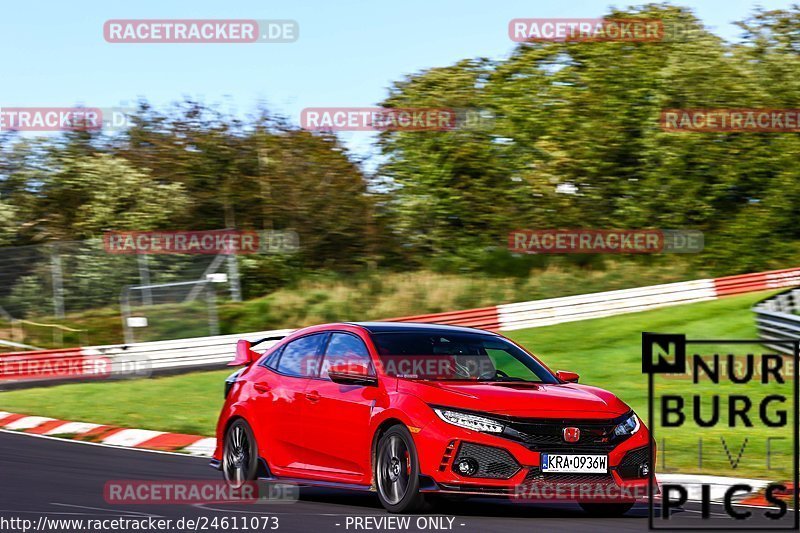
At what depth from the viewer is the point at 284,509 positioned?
350 inches

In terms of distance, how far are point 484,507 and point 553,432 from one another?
45.7 inches

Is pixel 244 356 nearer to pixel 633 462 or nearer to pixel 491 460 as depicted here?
pixel 491 460

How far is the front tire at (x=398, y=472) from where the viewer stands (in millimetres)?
8211

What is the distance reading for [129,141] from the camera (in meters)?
45.6

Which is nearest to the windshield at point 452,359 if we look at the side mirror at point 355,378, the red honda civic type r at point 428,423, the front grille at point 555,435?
the red honda civic type r at point 428,423

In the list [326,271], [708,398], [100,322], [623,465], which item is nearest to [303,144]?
[326,271]

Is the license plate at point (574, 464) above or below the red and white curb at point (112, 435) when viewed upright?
above

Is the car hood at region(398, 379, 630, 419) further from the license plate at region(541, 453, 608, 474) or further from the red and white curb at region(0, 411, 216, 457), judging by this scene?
the red and white curb at region(0, 411, 216, 457)

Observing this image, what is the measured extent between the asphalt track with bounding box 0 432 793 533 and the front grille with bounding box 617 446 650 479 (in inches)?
12.5

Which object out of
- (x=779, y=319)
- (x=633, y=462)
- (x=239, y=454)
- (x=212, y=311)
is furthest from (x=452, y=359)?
(x=212, y=311)

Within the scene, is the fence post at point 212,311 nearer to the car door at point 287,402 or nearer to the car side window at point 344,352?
the car door at point 287,402

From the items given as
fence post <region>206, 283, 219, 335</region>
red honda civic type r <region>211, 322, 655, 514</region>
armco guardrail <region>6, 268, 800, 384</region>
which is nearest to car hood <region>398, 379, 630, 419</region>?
red honda civic type r <region>211, 322, 655, 514</region>

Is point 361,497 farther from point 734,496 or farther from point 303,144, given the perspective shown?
point 303,144

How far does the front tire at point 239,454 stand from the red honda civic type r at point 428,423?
0.01 meters
